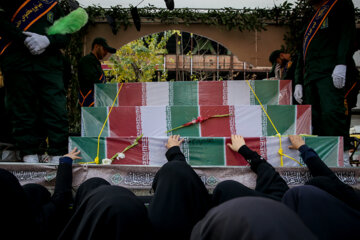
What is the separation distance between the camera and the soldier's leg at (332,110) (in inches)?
100

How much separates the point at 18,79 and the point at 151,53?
732 cm

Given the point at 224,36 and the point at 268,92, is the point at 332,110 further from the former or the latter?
the point at 224,36

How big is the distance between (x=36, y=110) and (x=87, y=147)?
60 cm

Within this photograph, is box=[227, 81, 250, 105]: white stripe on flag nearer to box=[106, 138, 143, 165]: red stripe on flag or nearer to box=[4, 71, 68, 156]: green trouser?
box=[106, 138, 143, 165]: red stripe on flag

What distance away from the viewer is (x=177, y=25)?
16.3 feet

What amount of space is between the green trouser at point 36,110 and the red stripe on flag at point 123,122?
1.47 ft

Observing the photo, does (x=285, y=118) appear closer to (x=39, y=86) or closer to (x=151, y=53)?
(x=39, y=86)

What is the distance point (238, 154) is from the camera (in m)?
2.31

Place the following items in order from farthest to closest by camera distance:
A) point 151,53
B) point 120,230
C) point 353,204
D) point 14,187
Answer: point 151,53 < point 353,204 < point 14,187 < point 120,230

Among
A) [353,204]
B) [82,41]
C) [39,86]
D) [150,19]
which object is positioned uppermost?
[150,19]

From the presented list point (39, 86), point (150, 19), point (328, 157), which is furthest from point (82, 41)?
point (328, 157)

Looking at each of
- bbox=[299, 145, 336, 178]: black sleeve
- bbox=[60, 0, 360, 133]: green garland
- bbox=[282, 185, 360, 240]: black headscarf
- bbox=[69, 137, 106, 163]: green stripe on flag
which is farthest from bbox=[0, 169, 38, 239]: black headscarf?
bbox=[60, 0, 360, 133]: green garland

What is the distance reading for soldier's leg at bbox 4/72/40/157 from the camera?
2.37 m

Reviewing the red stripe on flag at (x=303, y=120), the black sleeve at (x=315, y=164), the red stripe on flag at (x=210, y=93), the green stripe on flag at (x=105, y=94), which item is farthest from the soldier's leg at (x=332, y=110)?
the green stripe on flag at (x=105, y=94)
